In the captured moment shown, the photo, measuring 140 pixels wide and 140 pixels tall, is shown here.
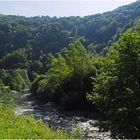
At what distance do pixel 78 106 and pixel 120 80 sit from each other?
1893 inches

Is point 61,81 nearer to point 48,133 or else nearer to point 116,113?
point 116,113

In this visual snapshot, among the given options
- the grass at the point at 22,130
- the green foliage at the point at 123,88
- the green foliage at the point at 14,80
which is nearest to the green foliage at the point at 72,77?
the green foliage at the point at 123,88

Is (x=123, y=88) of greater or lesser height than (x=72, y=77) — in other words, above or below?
above

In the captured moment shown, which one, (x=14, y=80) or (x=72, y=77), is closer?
(x=72, y=77)

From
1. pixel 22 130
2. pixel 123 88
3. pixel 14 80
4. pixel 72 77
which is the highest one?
pixel 22 130

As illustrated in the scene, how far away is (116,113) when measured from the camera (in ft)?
97.2

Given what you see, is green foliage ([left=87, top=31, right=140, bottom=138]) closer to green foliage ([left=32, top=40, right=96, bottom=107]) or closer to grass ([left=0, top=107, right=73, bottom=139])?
grass ([left=0, top=107, right=73, bottom=139])

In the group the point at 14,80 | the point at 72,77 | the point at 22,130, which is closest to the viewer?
the point at 22,130

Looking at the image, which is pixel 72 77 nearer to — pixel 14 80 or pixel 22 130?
pixel 22 130

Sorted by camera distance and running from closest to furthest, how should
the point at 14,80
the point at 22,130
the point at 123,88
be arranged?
1. the point at 22,130
2. the point at 123,88
3. the point at 14,80

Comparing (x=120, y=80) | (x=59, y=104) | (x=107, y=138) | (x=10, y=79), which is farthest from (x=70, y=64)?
(x=10, y=79)

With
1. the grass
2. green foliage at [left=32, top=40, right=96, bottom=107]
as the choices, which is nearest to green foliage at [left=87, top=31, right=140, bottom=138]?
the grass

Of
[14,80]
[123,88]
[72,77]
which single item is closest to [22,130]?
[123,88]

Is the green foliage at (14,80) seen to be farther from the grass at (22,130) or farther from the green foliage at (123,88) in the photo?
the grass at (22,130)
